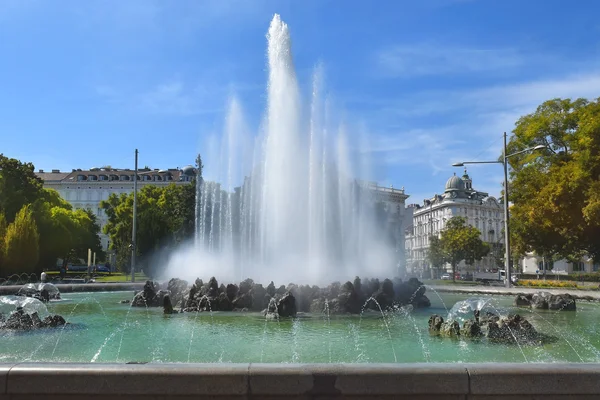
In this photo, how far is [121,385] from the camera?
4906 millimetres

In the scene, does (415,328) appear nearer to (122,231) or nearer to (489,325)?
(489,325)

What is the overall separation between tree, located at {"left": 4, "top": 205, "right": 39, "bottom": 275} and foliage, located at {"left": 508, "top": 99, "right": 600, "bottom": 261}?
33.9 m

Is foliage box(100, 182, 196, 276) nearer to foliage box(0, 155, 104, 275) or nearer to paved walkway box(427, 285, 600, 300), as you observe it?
foliage box(0, 155, 104, 275)

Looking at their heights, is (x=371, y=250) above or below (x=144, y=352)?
above

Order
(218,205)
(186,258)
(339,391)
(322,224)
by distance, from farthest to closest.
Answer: (218,205)
(186,258)
(322,224)
(339,391)

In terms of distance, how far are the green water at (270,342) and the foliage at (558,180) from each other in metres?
16.1

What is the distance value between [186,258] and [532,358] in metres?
28.5

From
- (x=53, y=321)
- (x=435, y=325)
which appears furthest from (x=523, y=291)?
(x=53, y=321)

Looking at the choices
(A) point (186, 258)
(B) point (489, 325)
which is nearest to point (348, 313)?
(B) point (489, 325)

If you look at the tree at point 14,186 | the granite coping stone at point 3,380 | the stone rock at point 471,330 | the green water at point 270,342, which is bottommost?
the green water at point 270,342

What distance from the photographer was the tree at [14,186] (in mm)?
46656

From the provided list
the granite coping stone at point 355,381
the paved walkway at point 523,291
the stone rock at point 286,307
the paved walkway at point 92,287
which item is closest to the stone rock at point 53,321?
the stone rock at point 286,307

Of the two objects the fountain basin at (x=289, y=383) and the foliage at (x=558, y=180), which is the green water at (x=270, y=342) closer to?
the fountain basin at (x=289, y=383)

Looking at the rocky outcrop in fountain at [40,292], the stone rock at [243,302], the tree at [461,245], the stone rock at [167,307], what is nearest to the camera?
the stone rock at [167,307]
